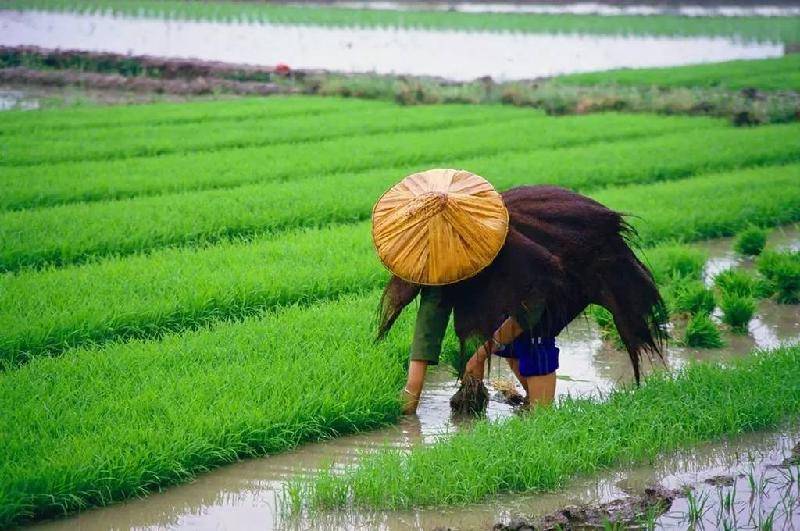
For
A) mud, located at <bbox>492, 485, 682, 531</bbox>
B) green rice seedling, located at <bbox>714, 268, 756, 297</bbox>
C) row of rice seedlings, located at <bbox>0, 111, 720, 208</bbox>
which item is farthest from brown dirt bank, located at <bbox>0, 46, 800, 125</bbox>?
mud, located at <bbox>492, 485, 682, 531</bbox>

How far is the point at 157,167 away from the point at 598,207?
6.61 m

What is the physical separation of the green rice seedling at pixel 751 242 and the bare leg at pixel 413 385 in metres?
3.89

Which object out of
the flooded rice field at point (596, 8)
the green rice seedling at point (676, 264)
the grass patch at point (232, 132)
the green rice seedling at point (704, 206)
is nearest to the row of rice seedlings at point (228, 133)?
the grass patch at point (232, 132)

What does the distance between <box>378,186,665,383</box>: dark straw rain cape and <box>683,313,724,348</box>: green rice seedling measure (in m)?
1.35

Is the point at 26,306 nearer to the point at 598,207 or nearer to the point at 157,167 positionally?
the point at 598,207

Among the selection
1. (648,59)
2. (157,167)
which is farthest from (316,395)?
(648,59)

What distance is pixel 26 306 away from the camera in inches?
221

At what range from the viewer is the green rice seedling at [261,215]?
23.3 feet

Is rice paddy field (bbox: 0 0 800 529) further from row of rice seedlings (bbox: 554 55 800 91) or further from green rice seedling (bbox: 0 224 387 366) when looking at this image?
row of rice seedlings (bbox: 554 55 800 91)

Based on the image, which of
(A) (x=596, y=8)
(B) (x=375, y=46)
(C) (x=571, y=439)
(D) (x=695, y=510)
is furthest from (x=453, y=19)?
(D) (x=695, y=510)

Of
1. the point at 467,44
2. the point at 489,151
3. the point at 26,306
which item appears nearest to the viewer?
the point at 26,306

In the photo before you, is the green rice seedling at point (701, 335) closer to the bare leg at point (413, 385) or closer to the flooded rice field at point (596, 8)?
the bare leg at point (413, 385)

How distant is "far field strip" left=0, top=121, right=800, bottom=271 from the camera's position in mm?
7246

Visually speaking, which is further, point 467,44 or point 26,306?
point 467,44
